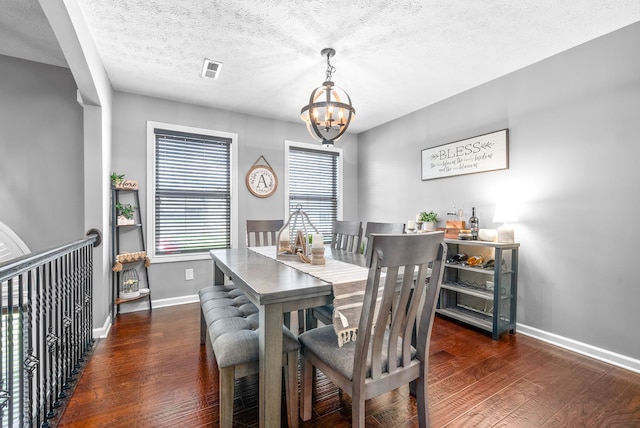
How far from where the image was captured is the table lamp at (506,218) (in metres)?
2.85

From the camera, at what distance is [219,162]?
402 centimetres

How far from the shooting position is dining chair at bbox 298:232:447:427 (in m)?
1.24

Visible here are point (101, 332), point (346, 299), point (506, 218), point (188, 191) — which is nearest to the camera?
point (346, 299)

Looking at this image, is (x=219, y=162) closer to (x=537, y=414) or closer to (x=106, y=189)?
(x=106, y=189)

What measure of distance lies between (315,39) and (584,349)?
11.1 feet

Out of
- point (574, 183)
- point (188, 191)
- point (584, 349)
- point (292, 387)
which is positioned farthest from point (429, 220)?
point (188, 191)

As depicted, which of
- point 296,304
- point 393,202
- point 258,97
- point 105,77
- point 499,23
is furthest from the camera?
point 393,202

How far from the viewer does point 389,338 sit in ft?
4.58

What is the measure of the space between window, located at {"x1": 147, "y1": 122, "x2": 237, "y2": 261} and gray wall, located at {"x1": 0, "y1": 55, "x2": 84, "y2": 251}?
72 centimetres

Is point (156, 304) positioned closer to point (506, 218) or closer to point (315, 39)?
point (315, 39)

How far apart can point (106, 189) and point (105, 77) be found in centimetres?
110

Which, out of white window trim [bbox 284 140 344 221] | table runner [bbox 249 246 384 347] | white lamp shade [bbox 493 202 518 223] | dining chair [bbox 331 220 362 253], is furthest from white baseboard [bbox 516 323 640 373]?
white window trim [bbox 284 140 344 221]

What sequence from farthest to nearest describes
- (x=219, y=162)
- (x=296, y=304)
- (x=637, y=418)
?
(x=219, y=162), (x=637, y=418), (x=296, y=304)

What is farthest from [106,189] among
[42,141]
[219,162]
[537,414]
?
[537,414]
